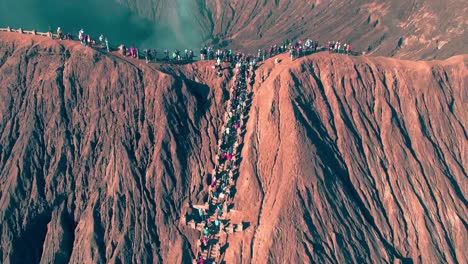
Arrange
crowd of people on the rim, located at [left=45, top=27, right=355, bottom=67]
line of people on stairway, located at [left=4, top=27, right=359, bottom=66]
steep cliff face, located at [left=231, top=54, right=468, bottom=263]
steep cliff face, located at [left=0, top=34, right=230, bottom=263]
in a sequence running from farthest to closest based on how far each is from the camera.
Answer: crowd of people on the rim, located at [left=45, top=27, right=355, bottom=67] < line of people on stairway, located at [left=4, top=27, right=359, bottom=66] < steep cliff face, located at [left=231, top=54, right=468, bottom=263] < steep cliff face, located at [left=0, top=34, right=230, bottom=263]

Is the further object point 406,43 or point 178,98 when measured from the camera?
point 406,43

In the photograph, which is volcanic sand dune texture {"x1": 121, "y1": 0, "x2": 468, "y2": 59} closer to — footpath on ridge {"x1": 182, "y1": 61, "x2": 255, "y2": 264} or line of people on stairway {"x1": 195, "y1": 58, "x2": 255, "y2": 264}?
line of people on stairway {"x1": 195, "y1": 58, "x2": 255, "y2": 264}

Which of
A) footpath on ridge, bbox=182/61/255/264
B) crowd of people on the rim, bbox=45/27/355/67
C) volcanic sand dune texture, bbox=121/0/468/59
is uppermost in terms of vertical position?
volcanic sand dune texture, bbox=121/0/468/59

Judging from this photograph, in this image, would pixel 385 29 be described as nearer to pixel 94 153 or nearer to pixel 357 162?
pixel 357 162

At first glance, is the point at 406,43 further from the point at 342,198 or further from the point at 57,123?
the point at 57,123

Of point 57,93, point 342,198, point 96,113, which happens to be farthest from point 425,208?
point 57,93

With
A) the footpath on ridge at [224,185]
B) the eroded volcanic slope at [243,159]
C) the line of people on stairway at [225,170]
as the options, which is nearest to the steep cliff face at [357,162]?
the eroded volcanic slope at [243,159]

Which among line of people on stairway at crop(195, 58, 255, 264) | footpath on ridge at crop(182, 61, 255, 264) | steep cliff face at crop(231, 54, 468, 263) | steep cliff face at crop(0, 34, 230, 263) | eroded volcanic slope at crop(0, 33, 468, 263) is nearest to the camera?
steep cliff face at crop(0, 34, 230, 263)

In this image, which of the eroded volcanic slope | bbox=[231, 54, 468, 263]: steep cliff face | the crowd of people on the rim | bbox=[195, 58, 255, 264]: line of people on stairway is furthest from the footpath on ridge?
the crowd of people on the rim
